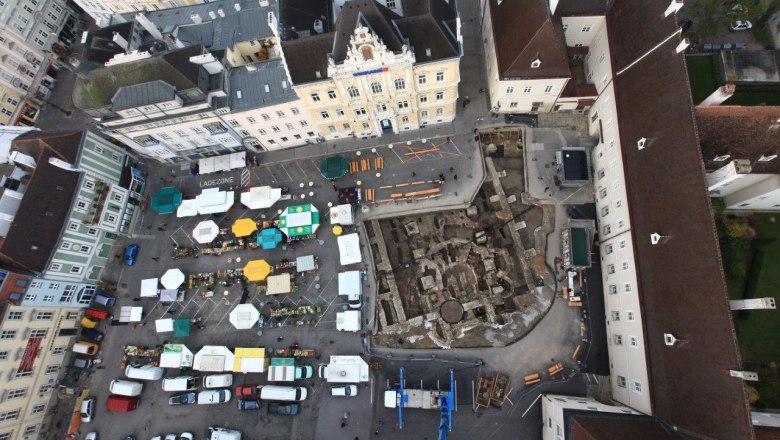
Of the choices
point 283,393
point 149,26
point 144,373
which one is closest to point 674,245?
point 283,393

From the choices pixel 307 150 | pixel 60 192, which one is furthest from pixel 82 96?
pixel 307 150

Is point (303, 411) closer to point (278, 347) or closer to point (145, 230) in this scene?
point (278, 347)

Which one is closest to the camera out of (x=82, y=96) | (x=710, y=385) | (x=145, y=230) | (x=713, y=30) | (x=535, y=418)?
(x=710, y=385)

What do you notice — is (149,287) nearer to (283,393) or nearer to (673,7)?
(283,393)

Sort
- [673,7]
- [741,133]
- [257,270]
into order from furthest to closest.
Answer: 1. [257,270]
2. [673,7]
3. [741,133]

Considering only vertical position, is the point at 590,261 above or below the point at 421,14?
below

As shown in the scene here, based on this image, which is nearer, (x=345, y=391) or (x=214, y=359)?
(x=345, y=391)

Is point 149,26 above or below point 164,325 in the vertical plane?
above
